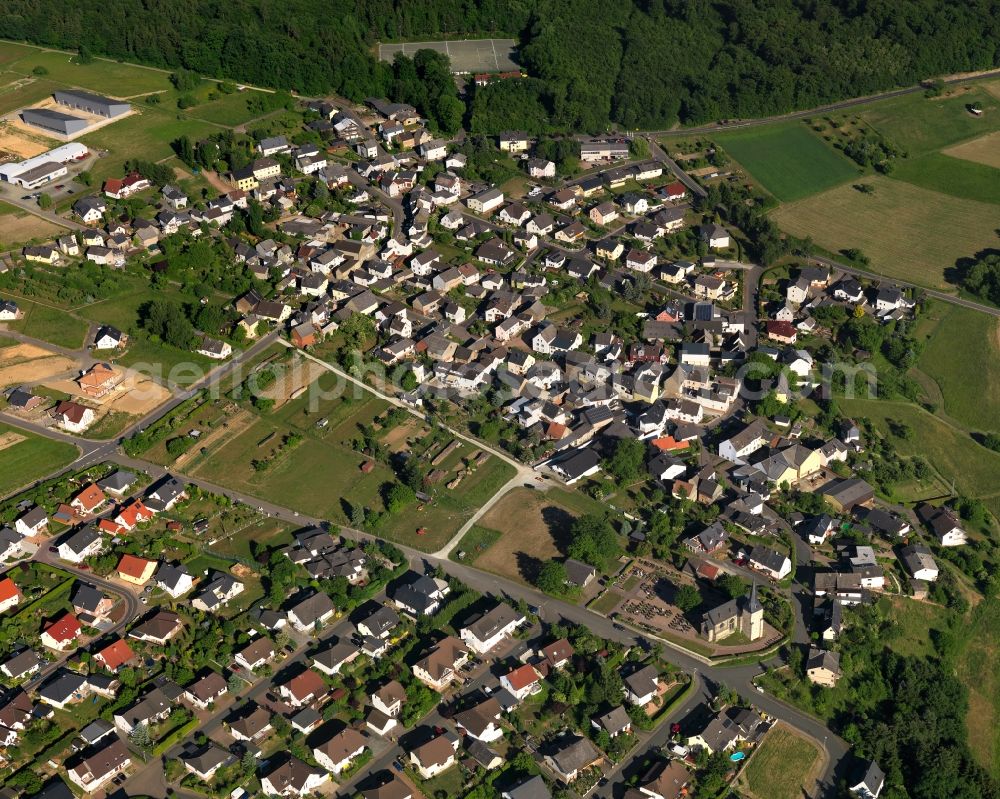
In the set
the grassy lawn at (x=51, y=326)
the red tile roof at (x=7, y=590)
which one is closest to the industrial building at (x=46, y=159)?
the grassy lawn at (x=51, y=326)

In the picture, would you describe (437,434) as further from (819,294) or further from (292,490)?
(819,294)

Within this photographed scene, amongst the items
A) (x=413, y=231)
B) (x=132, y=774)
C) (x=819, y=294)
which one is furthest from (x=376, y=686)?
(x=819, y=294)

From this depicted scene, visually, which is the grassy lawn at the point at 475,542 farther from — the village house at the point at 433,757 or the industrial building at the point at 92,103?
the industrial building at the point at 92,103

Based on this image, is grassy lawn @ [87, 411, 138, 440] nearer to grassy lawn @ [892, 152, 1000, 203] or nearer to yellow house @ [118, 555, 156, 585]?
yellow house @ [118, 555, 156, 585]

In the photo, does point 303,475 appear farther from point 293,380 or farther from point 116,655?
point 116,655

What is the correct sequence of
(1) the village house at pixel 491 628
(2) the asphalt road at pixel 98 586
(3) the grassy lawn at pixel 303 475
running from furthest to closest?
(3) the grassy lawn at pixel 303 475 → (1) the village house at pixel 491 628 → (2) the asphalt road at pixel 98 586

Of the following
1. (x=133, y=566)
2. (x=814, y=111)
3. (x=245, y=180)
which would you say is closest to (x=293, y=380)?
(x=133, y=566)
